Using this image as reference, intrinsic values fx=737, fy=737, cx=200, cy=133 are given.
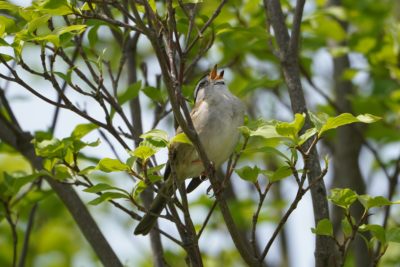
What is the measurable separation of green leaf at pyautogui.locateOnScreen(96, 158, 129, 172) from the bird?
795 millimetres

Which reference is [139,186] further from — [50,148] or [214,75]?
[214,75]

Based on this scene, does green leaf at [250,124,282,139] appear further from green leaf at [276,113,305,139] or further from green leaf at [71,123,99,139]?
green leaf at [71,123,99,139]

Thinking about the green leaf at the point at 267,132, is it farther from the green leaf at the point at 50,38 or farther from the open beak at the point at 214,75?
the open beak at the point at 214,75

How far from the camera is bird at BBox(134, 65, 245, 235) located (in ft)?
13.0

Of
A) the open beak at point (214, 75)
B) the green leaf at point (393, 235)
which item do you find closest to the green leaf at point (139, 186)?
the green leaf at point (393, 235)

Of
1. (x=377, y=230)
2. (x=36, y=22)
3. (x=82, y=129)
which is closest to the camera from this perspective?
(x=36, y=22)

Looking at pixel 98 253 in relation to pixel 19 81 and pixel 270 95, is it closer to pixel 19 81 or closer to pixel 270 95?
pixel 19 81

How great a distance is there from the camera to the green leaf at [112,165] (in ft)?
9.86

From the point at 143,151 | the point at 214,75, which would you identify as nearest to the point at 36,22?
the point at 143,151

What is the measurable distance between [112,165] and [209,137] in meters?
1.10

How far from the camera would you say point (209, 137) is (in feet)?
13.3

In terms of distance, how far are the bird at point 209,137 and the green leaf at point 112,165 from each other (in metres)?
0.80

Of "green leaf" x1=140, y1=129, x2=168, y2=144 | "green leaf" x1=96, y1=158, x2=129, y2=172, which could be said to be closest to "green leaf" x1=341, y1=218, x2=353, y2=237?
"green leaf" x1=140, y1=129, x2=168, y2=144

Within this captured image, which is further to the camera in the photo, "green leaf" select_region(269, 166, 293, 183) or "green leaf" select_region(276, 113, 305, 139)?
"green leaf" select_region(269, 166, 293, 183)
